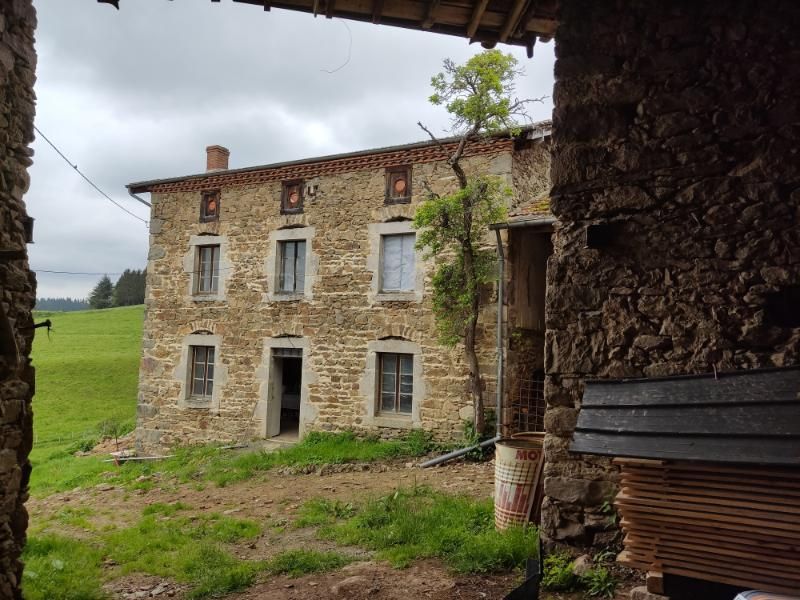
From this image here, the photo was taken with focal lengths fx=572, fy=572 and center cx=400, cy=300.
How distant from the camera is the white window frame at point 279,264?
1195 cm

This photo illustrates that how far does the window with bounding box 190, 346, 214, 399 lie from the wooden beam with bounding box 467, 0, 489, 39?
33.7ft

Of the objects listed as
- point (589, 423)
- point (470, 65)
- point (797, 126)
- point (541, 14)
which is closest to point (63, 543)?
point (589, 423)

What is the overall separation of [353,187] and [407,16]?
715 cm

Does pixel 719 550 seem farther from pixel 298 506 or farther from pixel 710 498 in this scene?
pixel 298 506

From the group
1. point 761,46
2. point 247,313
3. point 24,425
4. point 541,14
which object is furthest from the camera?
point 247,313

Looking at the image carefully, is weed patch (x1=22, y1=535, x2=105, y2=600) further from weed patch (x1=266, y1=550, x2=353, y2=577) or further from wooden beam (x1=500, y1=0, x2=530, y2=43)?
wooden beam (x1=500, y1=0, x2=530, y2=43)

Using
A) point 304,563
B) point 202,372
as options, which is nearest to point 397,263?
point 202,372

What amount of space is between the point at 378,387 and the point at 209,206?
595cm

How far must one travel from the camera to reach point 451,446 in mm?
10078

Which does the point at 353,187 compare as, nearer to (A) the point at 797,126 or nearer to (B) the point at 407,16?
(B) the point at 407,16

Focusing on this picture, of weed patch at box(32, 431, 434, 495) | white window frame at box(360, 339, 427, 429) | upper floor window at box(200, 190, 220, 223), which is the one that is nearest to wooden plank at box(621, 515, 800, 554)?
weed patch at box(32, 431, 434, 495)

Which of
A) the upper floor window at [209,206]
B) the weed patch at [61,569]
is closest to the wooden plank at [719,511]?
the weed patch at [61,569]

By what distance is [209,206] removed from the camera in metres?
13.3

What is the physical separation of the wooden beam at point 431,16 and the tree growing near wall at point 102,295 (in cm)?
4898
